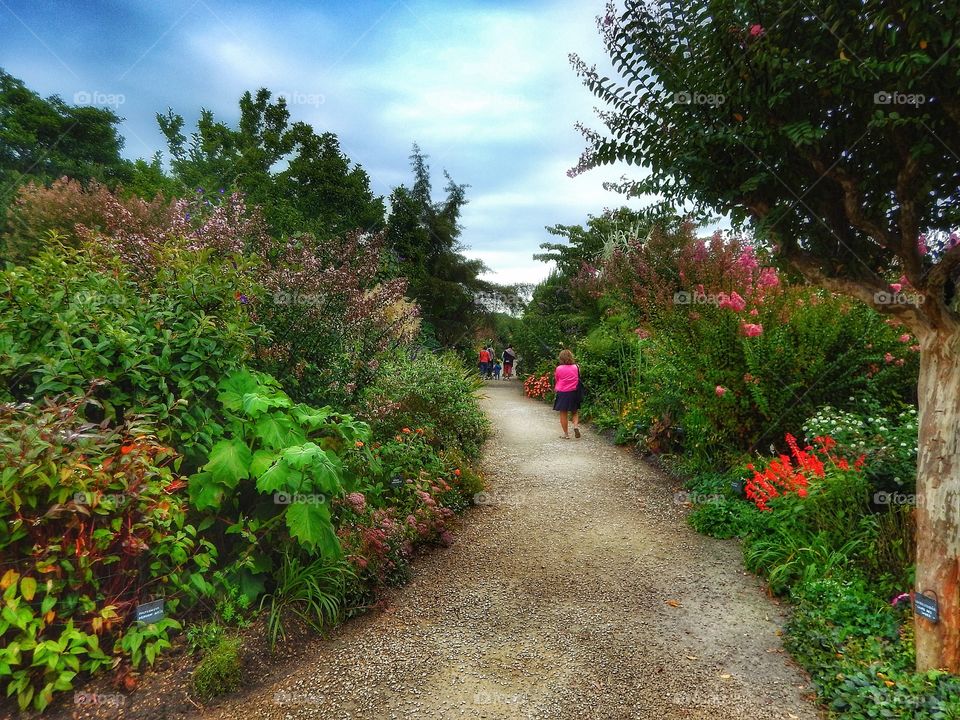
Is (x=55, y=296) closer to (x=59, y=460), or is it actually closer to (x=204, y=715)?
(x=59, y=460)

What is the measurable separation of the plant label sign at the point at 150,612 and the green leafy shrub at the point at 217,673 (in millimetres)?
339

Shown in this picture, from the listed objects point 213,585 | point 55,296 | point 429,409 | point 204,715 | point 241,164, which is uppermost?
point 241,164

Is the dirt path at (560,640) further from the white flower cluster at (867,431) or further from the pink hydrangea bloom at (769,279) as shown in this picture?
the pink hydrangea bloom at (769,279)

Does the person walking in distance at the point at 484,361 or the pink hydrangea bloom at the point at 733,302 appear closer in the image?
the pink hydrangea bloom at the point at 733,302

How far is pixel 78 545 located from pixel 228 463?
2.37 feet

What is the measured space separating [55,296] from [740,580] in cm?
523

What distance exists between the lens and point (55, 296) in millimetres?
2943

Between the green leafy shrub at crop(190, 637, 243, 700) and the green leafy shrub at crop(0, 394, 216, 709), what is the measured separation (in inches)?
10.2

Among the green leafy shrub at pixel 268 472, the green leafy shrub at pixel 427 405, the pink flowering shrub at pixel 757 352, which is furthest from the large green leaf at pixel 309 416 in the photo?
the pink flowering shrub at pixel 757 352

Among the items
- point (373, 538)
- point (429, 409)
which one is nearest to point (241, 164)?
point (429, 409)

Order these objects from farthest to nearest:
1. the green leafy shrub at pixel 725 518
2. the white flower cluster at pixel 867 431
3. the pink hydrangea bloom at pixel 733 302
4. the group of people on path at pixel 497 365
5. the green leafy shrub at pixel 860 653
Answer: the group of people on path at pixel 497 365, the pink hydrangea bloom at pixel 733 302, the green leafy shrub at pixel 725 518, the white flower cluster at pixel 867 431, the green leafy shrub at pixel 860 653

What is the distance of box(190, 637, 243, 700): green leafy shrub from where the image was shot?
2.50 meters


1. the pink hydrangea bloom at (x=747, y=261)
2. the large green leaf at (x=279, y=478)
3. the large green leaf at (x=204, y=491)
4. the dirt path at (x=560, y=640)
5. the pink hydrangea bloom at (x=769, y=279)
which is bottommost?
the dirt path at (x=560, y=640)

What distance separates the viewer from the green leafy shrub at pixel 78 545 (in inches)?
85.7
